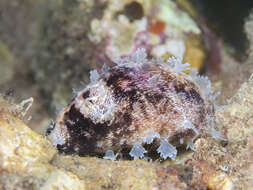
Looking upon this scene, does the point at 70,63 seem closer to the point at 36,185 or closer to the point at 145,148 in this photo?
the point at 145,148

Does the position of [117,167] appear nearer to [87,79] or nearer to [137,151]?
[137,151]

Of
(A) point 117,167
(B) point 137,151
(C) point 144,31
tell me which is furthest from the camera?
(C) point 144,31

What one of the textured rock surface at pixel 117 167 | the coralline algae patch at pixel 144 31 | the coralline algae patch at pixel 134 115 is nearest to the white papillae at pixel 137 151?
the coralline algae patch at pixel 134 115

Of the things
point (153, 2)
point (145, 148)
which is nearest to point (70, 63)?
point (153, 2)

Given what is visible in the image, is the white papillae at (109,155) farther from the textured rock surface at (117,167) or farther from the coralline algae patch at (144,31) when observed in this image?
the coralline algae patch at (144,31)

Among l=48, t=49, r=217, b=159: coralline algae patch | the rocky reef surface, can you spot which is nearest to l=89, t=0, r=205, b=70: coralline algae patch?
the rocky reef surface

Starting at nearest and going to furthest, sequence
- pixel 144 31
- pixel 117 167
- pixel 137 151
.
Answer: pixel 117 167, pixel 137 151, pixel 144 31

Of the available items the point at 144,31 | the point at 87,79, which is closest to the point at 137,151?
the point at 144,31
